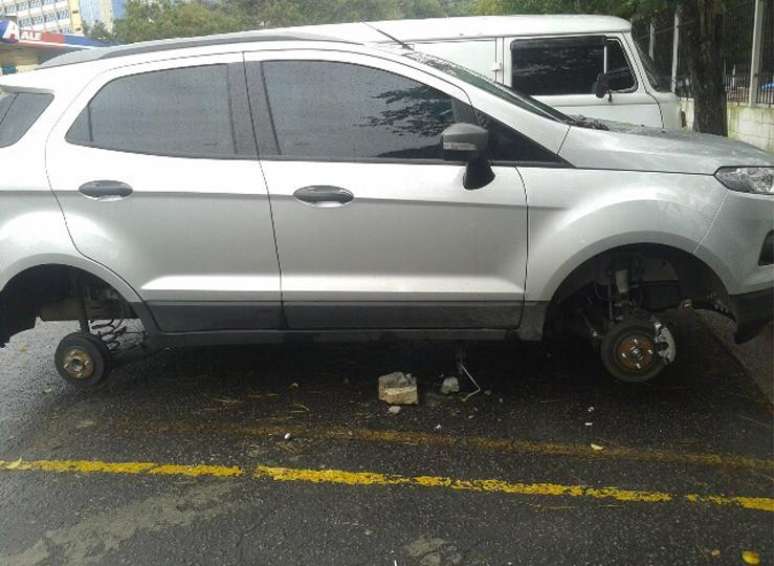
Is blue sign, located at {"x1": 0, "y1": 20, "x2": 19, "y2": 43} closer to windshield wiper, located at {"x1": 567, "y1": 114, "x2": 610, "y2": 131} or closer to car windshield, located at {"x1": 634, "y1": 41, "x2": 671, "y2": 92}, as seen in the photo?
car windshield, located at {"x1": 634, "y1": 41, "x2": 671, "y2": 92}

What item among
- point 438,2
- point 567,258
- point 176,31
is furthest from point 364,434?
point 438,2

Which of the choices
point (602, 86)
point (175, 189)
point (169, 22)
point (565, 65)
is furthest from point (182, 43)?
point (169, 22)

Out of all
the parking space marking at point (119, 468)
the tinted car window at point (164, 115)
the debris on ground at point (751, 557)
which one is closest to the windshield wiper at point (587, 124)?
the tinted car window at point (164, 115)

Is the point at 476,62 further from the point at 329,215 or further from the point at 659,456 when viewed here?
the point at 659,456

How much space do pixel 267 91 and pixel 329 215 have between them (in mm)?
722

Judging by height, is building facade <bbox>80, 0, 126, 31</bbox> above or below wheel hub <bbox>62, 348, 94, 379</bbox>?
above

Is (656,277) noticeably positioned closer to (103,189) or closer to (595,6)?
(103,189)

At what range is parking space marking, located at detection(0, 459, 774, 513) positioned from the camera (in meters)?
2.97

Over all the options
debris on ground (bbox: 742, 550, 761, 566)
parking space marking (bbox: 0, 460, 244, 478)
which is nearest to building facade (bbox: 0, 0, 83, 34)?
parking space marking (bbox: 0, 460, 244, 478)

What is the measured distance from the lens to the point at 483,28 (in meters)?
7.66

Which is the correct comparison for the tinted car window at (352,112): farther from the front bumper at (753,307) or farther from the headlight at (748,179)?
the front bumper at (753,307)

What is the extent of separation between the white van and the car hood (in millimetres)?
4076

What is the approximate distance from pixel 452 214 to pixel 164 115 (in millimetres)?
1567

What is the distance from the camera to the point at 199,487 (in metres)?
3.23
